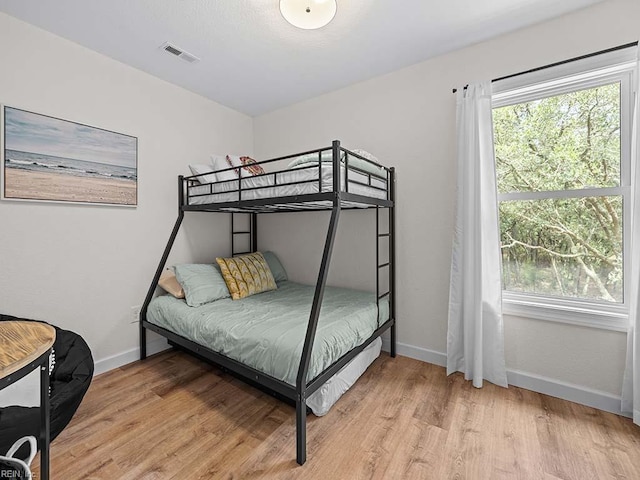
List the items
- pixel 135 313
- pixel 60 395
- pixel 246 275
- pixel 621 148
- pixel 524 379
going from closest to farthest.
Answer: pixel 60 395, pixel 621 148, pixel 524 379, pixel 135 313, pixel 246 275

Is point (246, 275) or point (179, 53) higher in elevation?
point (179, 53)

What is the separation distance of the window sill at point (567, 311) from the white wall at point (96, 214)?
2.75 meters

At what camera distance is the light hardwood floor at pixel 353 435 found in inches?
54.9

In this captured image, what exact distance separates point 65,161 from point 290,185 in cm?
160

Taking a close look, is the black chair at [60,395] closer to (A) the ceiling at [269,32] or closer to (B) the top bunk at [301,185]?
(B) the top bunk at [301,185]

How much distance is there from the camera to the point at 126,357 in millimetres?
2441

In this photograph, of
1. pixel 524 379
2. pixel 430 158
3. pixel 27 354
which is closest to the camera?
pixel 27 354

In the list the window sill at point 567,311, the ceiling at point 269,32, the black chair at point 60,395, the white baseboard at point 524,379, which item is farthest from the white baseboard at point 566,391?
the black chair at point 60,395

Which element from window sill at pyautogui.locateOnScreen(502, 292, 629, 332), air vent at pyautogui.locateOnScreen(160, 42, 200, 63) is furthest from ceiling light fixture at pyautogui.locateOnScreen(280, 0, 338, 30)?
window sill at pyautogui.locateOnScreen(502, 292, 629, 332)

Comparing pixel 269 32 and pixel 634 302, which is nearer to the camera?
pixel 634 302

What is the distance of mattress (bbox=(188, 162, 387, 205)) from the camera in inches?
72.9

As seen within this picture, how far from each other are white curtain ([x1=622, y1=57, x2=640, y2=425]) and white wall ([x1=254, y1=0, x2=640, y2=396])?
0.08 meters

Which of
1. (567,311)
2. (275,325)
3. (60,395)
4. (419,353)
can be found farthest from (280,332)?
(567,311)

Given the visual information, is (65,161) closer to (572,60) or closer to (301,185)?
(301,185)
